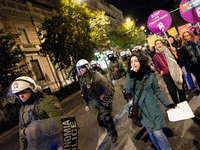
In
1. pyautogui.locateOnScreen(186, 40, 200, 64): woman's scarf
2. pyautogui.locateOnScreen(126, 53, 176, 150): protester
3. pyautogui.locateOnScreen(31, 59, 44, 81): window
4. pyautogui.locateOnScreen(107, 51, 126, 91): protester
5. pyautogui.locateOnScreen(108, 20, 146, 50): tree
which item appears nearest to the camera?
pyautogui.locateOnScreen(126, 53, 176, 150): protester

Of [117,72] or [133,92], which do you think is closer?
[133,92]

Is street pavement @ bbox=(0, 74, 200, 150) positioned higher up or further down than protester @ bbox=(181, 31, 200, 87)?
further down

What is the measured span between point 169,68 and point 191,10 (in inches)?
80.2

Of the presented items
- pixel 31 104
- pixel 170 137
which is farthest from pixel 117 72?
pixel 31 104

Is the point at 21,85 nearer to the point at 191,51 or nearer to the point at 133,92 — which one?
the point at 133,92

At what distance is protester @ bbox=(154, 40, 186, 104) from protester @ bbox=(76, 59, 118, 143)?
1.52 m

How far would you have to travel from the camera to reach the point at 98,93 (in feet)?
11.5

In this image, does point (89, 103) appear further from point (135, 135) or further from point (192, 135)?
point (192, 135)

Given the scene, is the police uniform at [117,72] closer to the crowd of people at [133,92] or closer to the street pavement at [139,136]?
the street pavement at [139,136]

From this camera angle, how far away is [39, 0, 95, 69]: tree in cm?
1455

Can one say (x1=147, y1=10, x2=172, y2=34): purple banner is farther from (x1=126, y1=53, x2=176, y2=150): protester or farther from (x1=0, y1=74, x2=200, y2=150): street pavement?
(x1=126, y1=53, x2=176, y2=150): protester

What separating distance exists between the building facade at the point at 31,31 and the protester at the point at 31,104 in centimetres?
1556

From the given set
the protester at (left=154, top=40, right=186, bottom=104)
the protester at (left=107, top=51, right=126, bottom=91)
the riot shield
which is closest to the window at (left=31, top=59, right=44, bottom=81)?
the protester at (left=107, top=51, right=126, bottom=91)

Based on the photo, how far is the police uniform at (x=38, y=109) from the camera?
1.91 m
